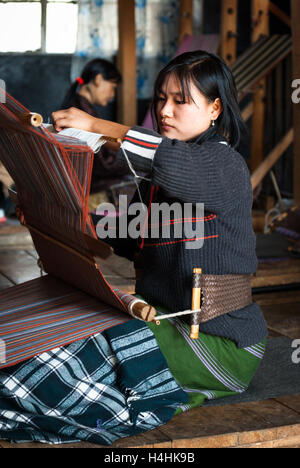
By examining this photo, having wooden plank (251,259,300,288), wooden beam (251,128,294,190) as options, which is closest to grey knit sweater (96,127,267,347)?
wooden plank (251,259,300,288)

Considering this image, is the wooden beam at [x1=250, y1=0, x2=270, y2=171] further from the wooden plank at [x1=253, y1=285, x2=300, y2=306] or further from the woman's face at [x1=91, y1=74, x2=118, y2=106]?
the wooden plank at [x1=253, y1=285, x2=300, y2=306]

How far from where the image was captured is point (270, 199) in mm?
5508

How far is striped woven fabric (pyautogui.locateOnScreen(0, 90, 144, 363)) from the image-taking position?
153 centimetres

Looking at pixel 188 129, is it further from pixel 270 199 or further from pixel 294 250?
pixel 270 199

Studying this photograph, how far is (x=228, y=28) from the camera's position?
572 centimetres

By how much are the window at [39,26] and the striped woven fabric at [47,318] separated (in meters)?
4.71

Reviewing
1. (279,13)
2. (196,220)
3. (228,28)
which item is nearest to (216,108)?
(196,220)

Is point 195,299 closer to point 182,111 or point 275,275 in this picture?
point 182,111

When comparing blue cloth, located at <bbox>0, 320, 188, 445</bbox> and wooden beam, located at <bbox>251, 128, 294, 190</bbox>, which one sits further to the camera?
wooden beam, located at <bbox>251, 128, 294, 190</bbox>

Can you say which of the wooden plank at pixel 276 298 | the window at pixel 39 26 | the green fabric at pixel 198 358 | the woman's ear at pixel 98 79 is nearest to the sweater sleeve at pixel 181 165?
the green fabric at pixel 198 358

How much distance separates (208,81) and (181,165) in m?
0.35

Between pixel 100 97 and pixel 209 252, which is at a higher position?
pixel 100 97

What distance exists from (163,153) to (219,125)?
362 mm

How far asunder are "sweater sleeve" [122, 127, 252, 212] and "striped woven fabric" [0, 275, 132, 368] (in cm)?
31
